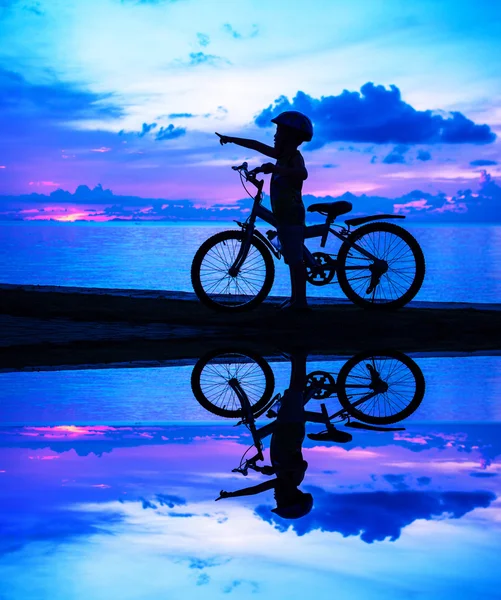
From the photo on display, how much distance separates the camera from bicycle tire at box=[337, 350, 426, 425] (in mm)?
5863

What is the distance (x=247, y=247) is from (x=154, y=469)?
585 cm

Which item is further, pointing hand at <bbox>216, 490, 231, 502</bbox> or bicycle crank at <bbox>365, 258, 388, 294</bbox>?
bicycle crank at <bbox>365, 258, 388, 294</bbox>

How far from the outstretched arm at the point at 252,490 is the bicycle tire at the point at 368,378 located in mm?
1601

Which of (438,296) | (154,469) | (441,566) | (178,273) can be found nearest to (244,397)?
(154,469)

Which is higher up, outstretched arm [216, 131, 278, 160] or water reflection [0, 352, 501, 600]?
outstretched arm [216, 131, 278, 160]

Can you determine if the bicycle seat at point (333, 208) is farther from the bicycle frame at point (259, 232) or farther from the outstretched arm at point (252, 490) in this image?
the outstretched arm at point (252, 490)

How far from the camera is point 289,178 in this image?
9672mm

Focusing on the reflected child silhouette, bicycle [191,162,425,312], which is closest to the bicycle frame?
bicycle [191,162,425,312]

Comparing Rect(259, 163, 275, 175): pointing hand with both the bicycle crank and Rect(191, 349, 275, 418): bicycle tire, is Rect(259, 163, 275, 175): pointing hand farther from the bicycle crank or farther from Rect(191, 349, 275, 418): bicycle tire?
Rect(191, 349, 275, 418): bicycle tire

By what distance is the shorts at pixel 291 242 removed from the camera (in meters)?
9.78

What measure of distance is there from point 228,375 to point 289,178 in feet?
10.00

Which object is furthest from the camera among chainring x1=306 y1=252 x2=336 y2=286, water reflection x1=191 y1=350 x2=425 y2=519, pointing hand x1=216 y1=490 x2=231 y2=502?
chainring x1=306 y1=252 x2=336 y2=286

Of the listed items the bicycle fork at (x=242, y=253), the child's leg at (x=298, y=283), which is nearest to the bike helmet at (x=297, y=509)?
the child's leg at (x=298, y=283)

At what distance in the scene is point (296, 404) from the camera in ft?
19.7
